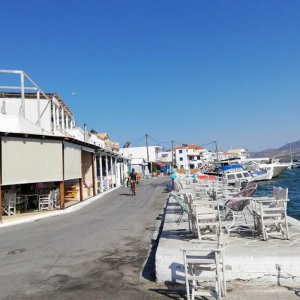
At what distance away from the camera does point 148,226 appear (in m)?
11.8

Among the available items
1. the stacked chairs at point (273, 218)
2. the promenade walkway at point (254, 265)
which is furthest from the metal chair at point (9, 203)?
the stacked chairs at point (273, 218)

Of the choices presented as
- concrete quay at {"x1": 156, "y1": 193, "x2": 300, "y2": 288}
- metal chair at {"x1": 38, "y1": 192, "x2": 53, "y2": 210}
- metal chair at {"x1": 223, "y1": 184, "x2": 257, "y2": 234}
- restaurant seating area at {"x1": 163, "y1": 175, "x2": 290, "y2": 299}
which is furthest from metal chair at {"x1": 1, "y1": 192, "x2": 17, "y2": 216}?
concrete quay at {"x1": 156, "y1": 193, "x2": 300, "y2": 288}

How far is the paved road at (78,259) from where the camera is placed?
5938mm

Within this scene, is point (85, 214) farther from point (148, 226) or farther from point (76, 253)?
point (76, 253)

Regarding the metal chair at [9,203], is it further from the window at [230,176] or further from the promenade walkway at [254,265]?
the window at [230,176]

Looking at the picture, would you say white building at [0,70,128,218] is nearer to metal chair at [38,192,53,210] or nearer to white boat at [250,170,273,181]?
metal chair at [38,192,53,210]

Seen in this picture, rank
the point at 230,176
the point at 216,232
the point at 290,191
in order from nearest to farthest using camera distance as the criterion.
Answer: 1. the point at 216,232
2. the point at 290,191
3. the point at 230,176

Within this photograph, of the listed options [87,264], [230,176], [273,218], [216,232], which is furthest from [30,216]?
[230,176]

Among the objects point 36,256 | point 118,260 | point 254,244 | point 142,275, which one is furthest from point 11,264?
point 254,244

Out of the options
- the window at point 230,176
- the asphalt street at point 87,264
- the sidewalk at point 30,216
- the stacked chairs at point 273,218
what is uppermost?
the window at point 230,176

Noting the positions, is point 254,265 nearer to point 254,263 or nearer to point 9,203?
point 254,263

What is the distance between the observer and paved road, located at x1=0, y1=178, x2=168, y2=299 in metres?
5.94

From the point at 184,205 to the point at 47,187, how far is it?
41.0 feet

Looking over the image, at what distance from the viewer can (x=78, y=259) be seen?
7.87m
